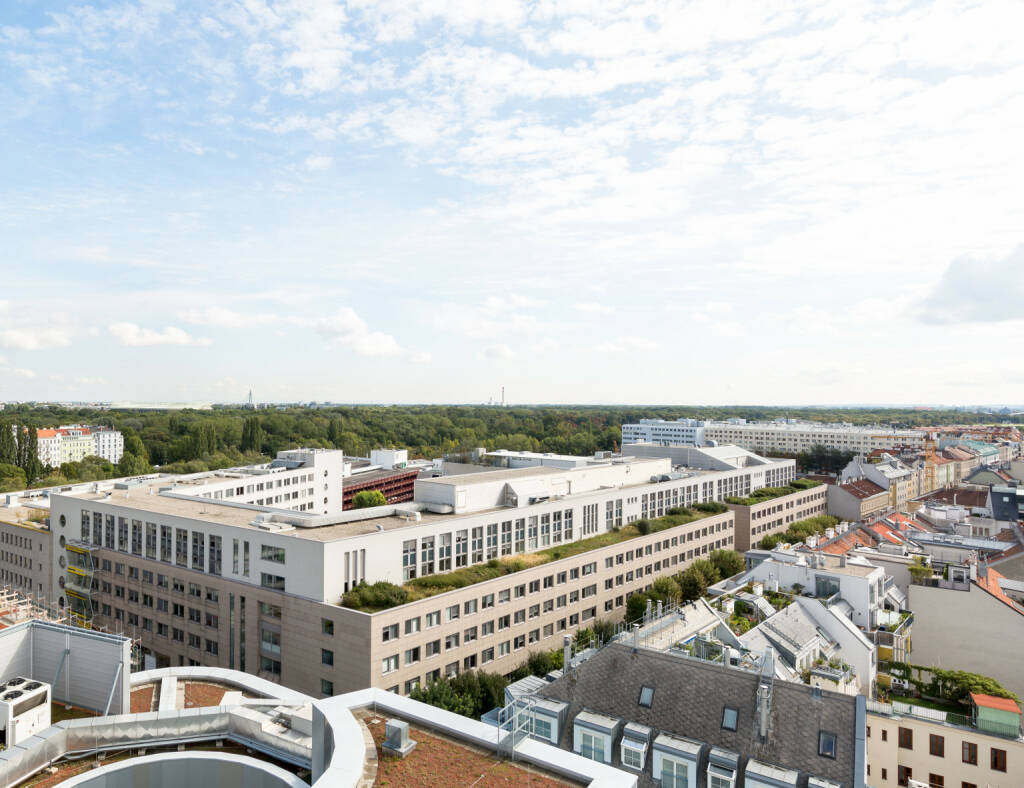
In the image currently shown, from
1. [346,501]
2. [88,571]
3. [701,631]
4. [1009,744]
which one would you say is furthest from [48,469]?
[1009,744]

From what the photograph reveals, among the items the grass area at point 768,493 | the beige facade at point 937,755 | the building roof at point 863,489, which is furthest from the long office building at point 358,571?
the building roof at point 863,489

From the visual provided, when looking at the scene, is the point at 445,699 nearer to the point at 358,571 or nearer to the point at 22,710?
the point at 358,571

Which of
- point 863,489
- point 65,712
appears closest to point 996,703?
point 65,712

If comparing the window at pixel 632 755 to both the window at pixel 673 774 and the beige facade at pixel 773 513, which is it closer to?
the window at pixel 673 774

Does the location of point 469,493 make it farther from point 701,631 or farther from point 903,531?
point 903,531

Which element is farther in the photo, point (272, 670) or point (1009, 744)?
point (272, 670)

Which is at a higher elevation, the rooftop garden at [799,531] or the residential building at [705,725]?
the residential building at [705,725]
